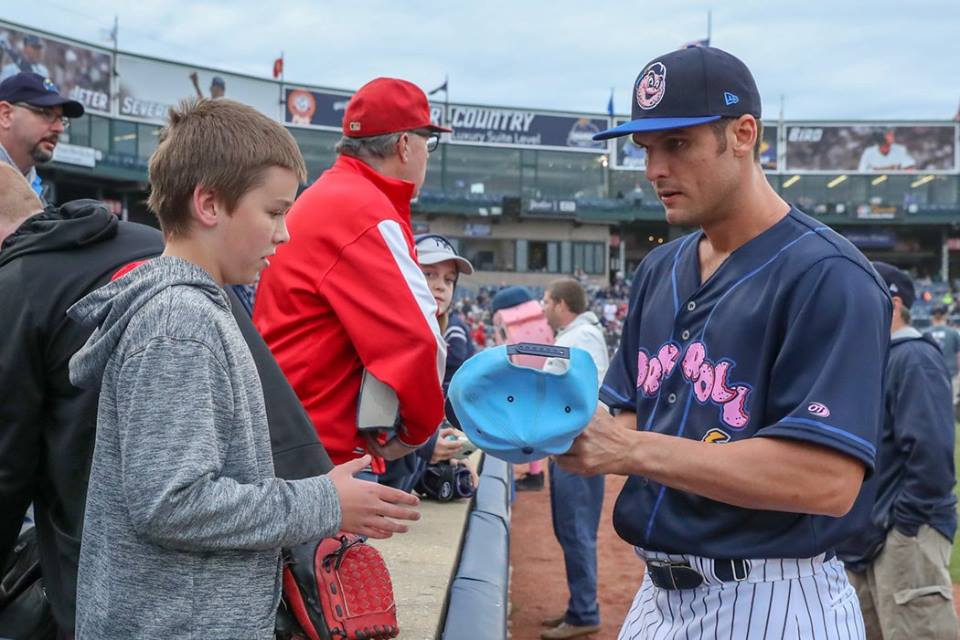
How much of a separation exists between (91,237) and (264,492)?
93 centimetres

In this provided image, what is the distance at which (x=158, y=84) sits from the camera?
133 feet

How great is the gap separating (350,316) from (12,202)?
117cm

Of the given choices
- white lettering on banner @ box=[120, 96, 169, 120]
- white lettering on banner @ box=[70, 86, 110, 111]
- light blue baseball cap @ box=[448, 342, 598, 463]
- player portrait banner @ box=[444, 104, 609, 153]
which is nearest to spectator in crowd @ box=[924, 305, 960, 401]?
light blue baseball cap @ box=[448, 342, 598, 463]

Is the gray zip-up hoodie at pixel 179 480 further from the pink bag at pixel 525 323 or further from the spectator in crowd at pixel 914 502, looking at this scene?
the pink bag at pixel 525 323

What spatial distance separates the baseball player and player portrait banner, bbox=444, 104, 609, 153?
4883 centimetres

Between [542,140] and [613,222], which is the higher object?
[542,140]

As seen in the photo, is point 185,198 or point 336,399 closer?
point 185,198

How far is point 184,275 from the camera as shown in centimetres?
163

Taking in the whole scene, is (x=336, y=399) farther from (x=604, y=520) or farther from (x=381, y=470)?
(x=604, y=520)

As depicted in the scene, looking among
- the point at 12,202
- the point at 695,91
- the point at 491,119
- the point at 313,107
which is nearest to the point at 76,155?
the point at 313,107

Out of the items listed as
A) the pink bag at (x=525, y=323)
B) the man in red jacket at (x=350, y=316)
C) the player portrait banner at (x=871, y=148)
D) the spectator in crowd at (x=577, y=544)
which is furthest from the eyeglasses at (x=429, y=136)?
the player portrait banner at (x=871, y=148)

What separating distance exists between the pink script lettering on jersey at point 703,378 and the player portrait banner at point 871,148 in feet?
184

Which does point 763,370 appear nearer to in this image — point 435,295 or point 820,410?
point 820,410

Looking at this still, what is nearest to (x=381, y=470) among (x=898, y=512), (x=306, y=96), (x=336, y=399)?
(x=336, y=399)
